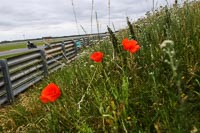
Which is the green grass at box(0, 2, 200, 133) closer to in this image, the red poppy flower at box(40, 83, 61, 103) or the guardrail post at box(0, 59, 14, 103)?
the red poppy flower at box(40, 83, 61, 103)

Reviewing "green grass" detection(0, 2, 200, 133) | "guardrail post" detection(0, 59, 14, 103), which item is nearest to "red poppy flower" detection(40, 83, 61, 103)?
"green grass" detection(0, 2, 200, 133)

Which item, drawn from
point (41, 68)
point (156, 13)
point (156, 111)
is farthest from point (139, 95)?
point (41, 68)

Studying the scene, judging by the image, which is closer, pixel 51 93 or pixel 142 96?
pixel 51 93

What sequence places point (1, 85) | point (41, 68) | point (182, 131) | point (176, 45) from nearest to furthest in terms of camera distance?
point (182, 131)
point (176, 45)
point (1, 85)
point (41, 68)

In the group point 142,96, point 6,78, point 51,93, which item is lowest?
point 6,78

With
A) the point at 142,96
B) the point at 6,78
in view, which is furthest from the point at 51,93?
the point at 6,78

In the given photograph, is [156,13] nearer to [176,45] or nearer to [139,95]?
[176,45]

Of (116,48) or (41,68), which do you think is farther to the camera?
(41,68)

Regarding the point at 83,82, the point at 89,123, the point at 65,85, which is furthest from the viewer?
the point at 65,85

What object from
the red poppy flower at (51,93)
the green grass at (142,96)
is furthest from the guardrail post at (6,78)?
the red poppy flower at (51,93)

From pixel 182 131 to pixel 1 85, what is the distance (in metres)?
6.64

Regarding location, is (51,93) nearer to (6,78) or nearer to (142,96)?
(142,96)

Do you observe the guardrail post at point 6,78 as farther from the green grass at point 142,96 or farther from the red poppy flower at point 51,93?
the red poppy flower at point 51,93

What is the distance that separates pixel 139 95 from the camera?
2922 mm
